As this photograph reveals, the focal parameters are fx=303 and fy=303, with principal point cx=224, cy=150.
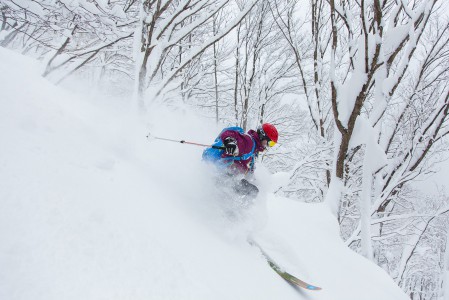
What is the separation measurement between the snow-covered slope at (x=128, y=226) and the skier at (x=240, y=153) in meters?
0.27

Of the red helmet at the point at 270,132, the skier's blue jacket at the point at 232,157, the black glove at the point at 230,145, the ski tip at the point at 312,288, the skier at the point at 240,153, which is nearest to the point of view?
the ski tip at the point at 312,288

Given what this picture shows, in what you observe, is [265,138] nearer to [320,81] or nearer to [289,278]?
[289,278]

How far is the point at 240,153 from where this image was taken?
400 cm

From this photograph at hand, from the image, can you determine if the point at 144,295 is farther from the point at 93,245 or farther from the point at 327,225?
the point at 327,225

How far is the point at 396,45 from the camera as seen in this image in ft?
13.1

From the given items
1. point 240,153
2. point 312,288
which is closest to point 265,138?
point 240,153

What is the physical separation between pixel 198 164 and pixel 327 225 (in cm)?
228

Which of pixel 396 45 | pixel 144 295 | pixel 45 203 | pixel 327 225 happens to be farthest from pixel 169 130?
pixel 144 295

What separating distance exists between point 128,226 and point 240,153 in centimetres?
224

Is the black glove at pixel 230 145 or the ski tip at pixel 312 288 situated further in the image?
the black glove at pixel 230 145

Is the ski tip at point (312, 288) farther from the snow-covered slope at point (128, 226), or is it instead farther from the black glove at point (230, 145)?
the black glove at point (230, 145)

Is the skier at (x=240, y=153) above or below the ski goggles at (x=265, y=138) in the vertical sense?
below

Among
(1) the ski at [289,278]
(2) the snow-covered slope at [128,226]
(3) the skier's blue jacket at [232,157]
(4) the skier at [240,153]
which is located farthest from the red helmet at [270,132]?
(1) the ski at [289,278]

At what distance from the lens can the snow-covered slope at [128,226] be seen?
1.46 metres
